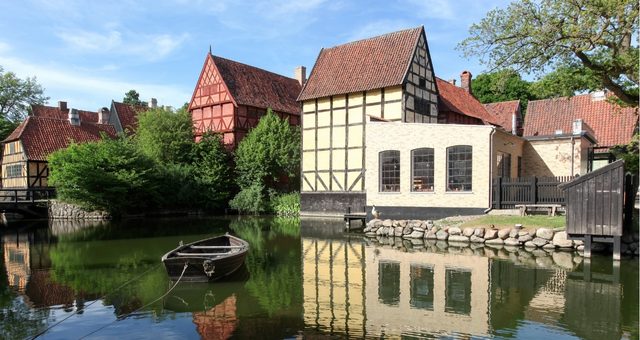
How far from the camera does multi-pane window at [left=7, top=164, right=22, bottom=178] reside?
35.1 metres

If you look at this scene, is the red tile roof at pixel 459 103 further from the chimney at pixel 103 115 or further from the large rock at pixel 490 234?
the chimney at pixel 103 115

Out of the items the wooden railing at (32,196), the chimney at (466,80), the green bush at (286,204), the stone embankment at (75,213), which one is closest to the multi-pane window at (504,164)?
the green bush at (286,204)

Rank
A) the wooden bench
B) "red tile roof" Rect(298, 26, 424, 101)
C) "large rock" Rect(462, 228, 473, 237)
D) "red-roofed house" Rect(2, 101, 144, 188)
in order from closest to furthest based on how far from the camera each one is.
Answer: "large rock" Rect(462, 228, 473, 237), the wooden bench, "red tile roof" Rect(298, 26, 424, 101), "red-roofed house" Rect(2, 101, 144, 188)

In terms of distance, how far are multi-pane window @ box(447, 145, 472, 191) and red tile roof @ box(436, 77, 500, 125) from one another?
9836mm

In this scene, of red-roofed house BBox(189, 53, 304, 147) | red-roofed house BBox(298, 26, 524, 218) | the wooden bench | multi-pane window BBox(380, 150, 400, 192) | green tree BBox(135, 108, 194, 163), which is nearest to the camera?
the wooden bench

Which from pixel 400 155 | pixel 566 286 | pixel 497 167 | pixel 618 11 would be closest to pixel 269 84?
pixel 400 155

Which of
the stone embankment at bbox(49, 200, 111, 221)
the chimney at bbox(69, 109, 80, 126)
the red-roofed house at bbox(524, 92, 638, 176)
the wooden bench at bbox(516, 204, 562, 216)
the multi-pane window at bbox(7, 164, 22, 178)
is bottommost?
the stone embankment at bbox(49, 200, 111, 221)

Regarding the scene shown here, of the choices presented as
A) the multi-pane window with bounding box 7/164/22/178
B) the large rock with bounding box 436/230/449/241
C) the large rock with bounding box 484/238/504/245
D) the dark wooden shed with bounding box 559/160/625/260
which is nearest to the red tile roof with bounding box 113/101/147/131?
the multi-pane window with bounding box 7/164/22/178

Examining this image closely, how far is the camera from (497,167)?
21.1m

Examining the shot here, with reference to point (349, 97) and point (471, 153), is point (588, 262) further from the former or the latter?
point (349, 97)

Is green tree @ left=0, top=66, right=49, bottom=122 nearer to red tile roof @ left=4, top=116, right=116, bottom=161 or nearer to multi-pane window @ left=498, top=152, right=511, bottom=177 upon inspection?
red tile roof @ left=4, top=116, right=116, bottom=161

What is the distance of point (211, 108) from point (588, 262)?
29.2 metres

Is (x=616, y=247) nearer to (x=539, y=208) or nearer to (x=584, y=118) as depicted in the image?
(x=539, y=208)

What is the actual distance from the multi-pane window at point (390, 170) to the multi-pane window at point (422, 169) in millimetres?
867
